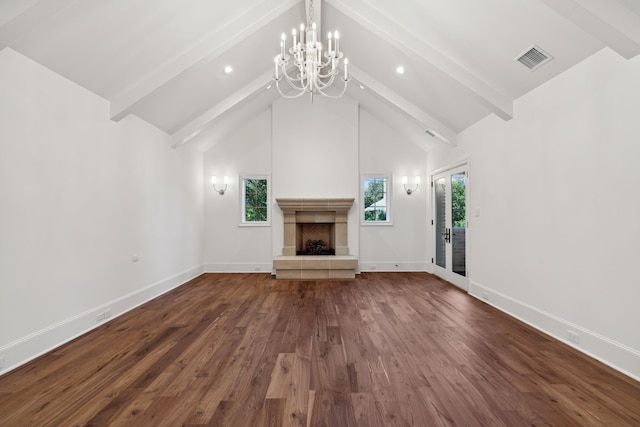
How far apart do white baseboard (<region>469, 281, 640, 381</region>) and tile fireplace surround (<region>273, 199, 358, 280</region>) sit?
2.84 meters

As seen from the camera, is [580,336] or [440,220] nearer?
[580,336]

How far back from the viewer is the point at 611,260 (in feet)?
8.09

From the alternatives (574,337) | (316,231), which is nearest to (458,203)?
(574,337)

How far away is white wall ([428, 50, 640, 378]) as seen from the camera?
2350 millimetres

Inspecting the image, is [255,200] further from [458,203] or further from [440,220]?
[458,203]

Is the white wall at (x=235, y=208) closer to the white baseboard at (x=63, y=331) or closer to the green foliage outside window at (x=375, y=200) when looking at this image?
the white baseboard at (x=63, y=331)

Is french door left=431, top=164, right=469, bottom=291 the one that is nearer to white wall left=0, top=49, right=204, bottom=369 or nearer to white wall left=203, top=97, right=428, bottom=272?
white wall left=203, top=97, right=428, bottom=272

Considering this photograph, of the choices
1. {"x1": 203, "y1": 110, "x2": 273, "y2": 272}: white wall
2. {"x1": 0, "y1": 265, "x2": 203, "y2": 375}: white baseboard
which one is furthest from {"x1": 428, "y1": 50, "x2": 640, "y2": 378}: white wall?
{"x1": 0, "y1": 265, "x2": 203, "y2": 375}: white baseboard

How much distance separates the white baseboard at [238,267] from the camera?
6641 mm

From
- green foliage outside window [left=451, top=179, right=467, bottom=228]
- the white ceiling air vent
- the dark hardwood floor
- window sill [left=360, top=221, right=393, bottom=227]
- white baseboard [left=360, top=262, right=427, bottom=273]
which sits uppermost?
the white ceiling air vent

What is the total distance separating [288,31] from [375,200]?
3.85 m

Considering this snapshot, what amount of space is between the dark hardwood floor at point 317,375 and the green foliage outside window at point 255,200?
3228 mm

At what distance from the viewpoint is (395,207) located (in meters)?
6.72

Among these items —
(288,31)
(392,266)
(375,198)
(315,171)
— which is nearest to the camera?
(288,31)
